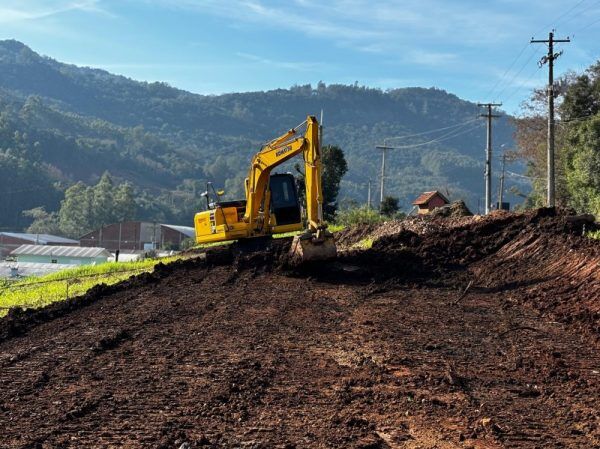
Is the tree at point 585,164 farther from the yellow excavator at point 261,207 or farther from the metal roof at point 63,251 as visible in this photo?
the metal roof at point 63,251

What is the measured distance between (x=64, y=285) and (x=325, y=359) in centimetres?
1716

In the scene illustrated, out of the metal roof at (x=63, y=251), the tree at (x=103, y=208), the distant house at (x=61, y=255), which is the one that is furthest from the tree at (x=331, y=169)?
the tree at (x=103, y=208)

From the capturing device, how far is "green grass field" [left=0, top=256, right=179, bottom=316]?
68.1 ft

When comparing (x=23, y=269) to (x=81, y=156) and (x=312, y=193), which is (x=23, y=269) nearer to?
(x=312, y=193)

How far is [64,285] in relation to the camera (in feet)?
80.0

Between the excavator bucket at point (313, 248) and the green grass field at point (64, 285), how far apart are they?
656 centimetres

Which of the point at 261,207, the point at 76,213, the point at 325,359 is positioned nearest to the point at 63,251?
the point at 76,213

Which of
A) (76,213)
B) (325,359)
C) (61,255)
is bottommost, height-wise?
(61,255)

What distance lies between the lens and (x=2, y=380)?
28.5ft

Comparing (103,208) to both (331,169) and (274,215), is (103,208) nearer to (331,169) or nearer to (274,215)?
(331,169)

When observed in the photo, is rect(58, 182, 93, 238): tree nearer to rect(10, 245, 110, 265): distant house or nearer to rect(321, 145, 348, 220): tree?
rect(10, 245, 110, 265): distant house

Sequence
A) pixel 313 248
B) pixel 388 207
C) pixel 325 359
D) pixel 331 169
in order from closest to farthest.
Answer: pixel 325 359
pixel 313 248
pixel 331 169
pixel 388 207

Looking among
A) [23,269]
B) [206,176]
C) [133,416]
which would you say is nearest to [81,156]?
[206,176]

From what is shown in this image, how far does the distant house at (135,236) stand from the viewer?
300 feet
